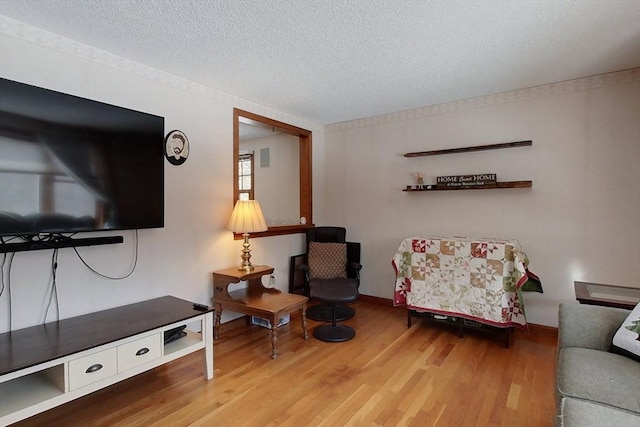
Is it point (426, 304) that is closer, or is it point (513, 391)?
point (513, 391)

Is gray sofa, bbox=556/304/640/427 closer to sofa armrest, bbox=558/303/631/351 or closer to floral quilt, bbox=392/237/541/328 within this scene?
sofa armrest, bbox=558/303/631/351

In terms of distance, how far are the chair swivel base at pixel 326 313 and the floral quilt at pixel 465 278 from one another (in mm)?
628

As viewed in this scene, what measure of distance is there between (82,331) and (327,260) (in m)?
2.38

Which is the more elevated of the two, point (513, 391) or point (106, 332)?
point (106, 332)

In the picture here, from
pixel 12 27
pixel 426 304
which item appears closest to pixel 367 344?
pixel 426 304

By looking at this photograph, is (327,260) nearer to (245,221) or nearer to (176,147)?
(245,221)

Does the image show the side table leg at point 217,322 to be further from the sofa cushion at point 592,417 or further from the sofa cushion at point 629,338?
the sofa cushion at point 629,338

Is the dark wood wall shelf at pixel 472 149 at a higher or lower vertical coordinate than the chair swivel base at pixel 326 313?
higher

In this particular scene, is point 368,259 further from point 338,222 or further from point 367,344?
point 367,344

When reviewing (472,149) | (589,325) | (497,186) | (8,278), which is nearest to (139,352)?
(8,278)

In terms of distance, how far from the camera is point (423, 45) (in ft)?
7.47

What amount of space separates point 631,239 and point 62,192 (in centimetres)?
429

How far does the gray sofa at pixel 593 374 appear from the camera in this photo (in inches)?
45.8

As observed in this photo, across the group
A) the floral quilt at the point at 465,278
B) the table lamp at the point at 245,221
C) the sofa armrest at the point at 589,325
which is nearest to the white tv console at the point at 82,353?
the table lamp at the point at 245,221
